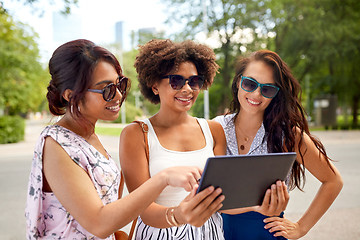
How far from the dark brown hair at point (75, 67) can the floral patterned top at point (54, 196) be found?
0.18 m

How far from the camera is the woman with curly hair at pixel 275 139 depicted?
7.66 ft

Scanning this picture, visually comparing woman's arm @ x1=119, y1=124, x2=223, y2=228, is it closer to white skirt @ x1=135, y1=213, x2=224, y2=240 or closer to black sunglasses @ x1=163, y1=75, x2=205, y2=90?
white skirt @ x1=135, y1=213, x2=224, y2=240

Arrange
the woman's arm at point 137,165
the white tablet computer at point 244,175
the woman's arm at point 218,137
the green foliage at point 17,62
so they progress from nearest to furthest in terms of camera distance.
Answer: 1. the white tablet computer at point 244,175
2. the woman's arm at point 137,165
3. the woman's arm at point 218,137
4. the green foliage at point 17,62

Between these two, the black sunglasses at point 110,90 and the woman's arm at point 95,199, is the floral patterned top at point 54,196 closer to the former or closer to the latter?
the woman's arm at point 95,199

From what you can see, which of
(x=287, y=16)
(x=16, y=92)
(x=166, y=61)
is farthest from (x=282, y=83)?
(x=287, y=16)

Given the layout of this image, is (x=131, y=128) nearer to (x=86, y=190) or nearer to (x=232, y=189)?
(x=86, y=190)

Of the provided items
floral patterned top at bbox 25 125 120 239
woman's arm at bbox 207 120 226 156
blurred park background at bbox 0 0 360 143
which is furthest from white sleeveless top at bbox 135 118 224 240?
blurred park background at bbox 0 0 360 143

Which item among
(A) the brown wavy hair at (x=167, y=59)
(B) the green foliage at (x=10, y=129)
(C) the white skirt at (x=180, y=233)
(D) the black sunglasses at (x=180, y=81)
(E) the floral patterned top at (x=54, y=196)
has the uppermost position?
(A) the brown wavy hair at (x=167, y=59)

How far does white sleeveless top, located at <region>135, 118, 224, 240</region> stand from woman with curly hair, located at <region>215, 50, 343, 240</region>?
0.28m

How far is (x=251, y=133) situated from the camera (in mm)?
2533

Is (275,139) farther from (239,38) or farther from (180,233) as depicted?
(239,38)

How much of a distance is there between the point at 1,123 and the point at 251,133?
18.3m

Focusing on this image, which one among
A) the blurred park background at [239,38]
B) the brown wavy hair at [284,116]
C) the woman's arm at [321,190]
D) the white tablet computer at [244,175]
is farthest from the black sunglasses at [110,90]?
the blurred park background at [239,38]

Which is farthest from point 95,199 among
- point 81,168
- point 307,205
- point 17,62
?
point 17,62
